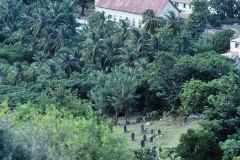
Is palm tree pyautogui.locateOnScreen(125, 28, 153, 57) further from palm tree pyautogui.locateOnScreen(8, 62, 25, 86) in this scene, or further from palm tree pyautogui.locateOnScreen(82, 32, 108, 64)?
palm tree pyautogui.locateOnScreen(8, 62, 25, 86)

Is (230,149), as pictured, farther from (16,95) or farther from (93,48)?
(93,48)

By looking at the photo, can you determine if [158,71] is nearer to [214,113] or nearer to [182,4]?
[214,113]

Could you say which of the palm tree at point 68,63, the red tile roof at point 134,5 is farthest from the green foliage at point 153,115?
the red tile roof at point 134,5

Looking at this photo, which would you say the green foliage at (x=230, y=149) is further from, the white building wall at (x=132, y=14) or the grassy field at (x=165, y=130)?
the white building wall at (x=132, y=14)

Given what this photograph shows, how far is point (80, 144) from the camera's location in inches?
649

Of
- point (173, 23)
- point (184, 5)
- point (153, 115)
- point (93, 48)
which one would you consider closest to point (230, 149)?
point (153, 115)

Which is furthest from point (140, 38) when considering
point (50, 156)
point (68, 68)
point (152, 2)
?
point (50, 156)

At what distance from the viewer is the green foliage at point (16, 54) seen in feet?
180

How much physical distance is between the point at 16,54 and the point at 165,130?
2679 cm

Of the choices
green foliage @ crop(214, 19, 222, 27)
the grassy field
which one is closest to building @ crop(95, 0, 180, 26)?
green foliage @ crop(214, 19, 222, 27)

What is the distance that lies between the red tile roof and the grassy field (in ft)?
97.7

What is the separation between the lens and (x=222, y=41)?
184ft

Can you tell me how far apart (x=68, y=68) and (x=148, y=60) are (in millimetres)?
6582

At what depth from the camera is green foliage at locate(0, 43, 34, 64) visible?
180ft
